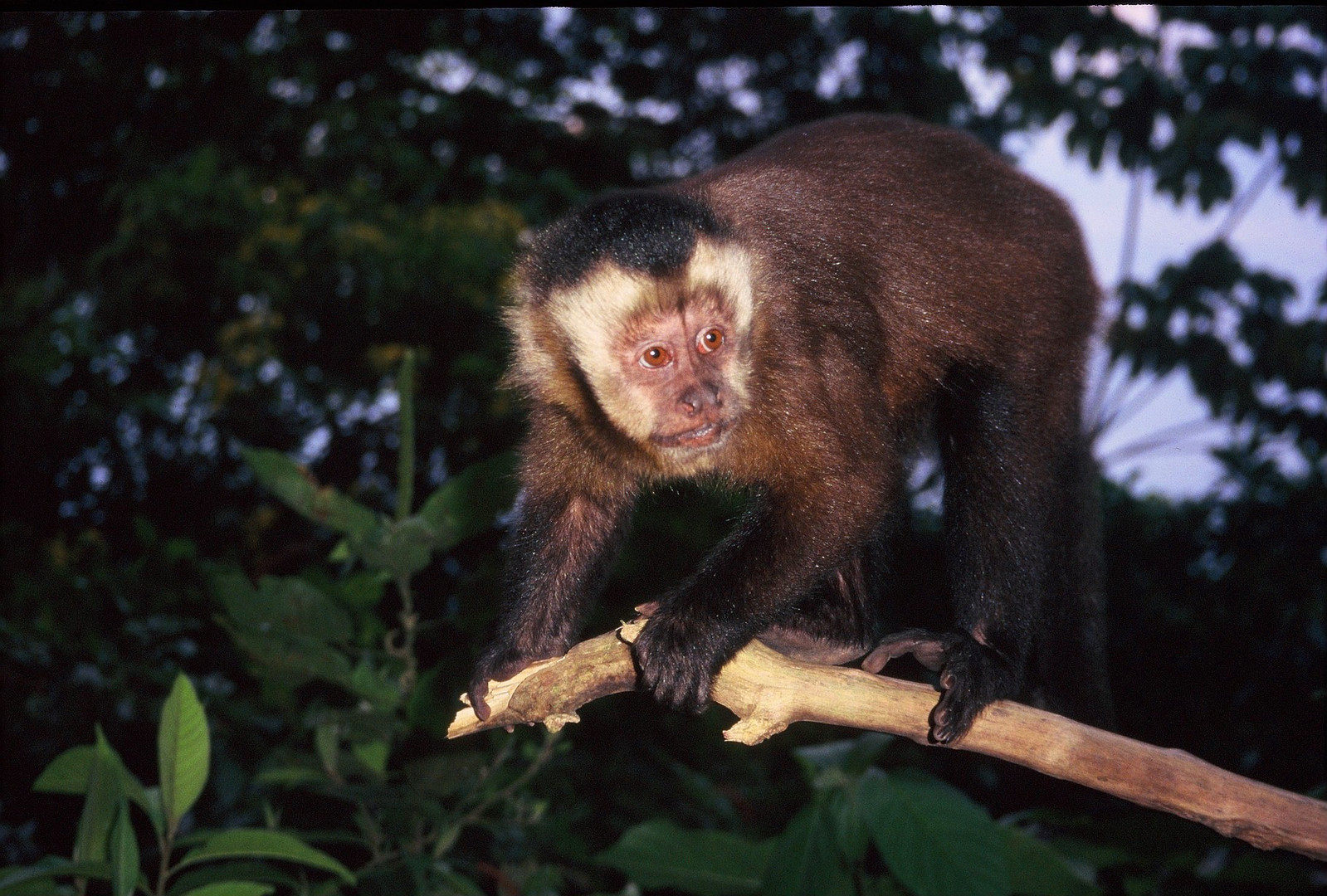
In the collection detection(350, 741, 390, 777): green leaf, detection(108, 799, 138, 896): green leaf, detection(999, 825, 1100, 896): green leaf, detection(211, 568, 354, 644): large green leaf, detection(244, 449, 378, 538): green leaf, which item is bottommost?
detection(999, 825, 1100, 896): green leaf

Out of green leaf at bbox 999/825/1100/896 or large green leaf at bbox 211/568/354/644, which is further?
green leaf at bbox 999/825/1100/896

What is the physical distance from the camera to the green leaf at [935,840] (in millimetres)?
2156

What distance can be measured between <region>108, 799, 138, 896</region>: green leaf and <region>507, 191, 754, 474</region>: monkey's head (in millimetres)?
1349

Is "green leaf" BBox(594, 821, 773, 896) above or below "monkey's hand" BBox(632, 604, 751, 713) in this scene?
below

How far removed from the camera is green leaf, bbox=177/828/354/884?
1974 millimetres

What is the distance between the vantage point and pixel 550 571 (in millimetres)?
2691

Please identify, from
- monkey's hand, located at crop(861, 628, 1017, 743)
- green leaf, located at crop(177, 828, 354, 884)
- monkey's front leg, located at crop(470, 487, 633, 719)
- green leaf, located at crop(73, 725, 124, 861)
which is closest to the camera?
green leaf, located at crop(177, 828, 354, 884)

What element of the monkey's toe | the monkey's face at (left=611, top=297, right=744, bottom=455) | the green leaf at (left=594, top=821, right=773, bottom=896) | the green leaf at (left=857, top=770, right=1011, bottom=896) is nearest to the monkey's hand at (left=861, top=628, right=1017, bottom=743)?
the monkey's toe

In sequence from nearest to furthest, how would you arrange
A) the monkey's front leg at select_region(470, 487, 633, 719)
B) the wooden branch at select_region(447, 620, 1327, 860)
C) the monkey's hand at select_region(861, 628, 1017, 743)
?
the wooden branch at select_region(447, 620, 1327, 860) → the monkey's hand at select_region(861, 628, 1017, 743) → the monkey's front leg at select_region(470, 487, 633, 719)

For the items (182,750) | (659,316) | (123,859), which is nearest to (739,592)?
(659,316)

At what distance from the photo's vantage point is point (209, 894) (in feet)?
6.49

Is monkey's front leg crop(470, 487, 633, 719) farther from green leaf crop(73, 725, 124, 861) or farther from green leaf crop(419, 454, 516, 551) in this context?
green leaf crop(73, 725, 124, 861)

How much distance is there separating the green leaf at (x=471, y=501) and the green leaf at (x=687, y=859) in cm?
87

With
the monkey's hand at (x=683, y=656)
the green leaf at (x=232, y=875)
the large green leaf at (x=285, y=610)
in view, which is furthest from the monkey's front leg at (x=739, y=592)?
the green leaf at (x=232, y=875)
